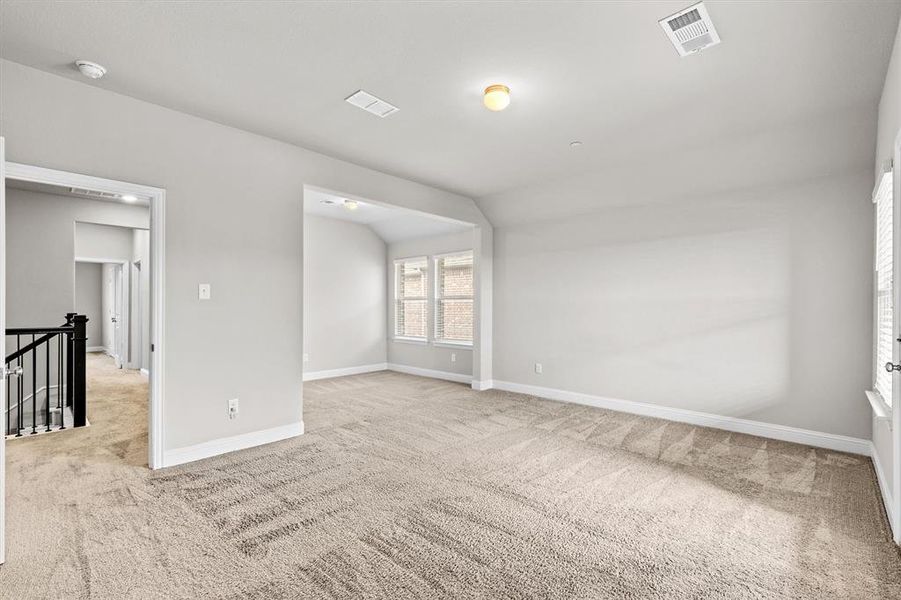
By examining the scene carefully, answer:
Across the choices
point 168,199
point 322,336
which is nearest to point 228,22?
point 168,199

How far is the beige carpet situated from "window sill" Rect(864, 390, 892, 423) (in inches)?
22.1

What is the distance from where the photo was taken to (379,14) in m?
2.23

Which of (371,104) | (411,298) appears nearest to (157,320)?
(371,104)

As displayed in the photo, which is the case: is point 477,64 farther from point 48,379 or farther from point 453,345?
point 453,345

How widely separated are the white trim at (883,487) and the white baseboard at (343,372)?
635cm

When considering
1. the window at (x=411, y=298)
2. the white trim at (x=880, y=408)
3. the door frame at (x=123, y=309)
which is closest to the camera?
the white trim at (x=880, y=408)

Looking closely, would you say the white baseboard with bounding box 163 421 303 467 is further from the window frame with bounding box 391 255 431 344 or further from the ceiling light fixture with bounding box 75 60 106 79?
the window frame with bounding box 391 255 431 344

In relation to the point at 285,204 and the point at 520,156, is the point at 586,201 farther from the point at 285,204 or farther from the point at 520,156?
the point at 285,204

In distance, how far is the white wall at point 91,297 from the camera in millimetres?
11039

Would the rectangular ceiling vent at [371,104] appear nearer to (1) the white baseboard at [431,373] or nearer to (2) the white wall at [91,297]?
(1) the white baseboard at [431,373]

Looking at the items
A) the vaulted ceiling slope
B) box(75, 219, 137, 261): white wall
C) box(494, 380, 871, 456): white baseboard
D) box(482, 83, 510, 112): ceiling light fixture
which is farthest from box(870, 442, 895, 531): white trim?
box(75, 219, 137, 261): white wall

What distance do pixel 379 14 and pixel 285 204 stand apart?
2192 millimetres

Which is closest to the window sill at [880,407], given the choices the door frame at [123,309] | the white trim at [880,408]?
the white trim at [880,408]

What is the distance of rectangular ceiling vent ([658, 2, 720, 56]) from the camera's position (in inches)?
86.7
